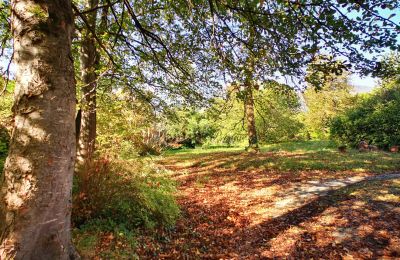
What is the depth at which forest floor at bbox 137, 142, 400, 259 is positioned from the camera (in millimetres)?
4203

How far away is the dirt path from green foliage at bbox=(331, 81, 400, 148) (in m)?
9.08

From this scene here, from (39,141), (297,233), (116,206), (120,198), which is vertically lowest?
(297,233)

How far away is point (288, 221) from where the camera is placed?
210 inches

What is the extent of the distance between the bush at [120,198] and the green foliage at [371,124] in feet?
50.4

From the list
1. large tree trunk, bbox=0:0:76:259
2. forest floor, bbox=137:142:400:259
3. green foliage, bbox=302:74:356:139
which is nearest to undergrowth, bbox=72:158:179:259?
forest floor, bbox=137:142:400:259

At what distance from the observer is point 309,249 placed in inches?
166

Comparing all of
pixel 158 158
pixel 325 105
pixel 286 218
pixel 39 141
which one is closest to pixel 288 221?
pixel 286 218

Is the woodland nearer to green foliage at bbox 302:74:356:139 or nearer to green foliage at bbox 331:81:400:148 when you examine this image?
green foliage at bbox 331:81:400:148

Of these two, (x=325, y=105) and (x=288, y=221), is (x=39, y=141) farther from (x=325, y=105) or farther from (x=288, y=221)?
(x=325, y=105)

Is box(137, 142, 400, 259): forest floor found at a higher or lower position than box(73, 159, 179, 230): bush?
lower

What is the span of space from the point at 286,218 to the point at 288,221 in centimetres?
17

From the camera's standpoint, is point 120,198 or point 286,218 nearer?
point 120,198

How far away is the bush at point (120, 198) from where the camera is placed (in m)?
4.27

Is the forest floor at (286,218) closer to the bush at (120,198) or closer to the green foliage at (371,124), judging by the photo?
the bush at (120,198)
